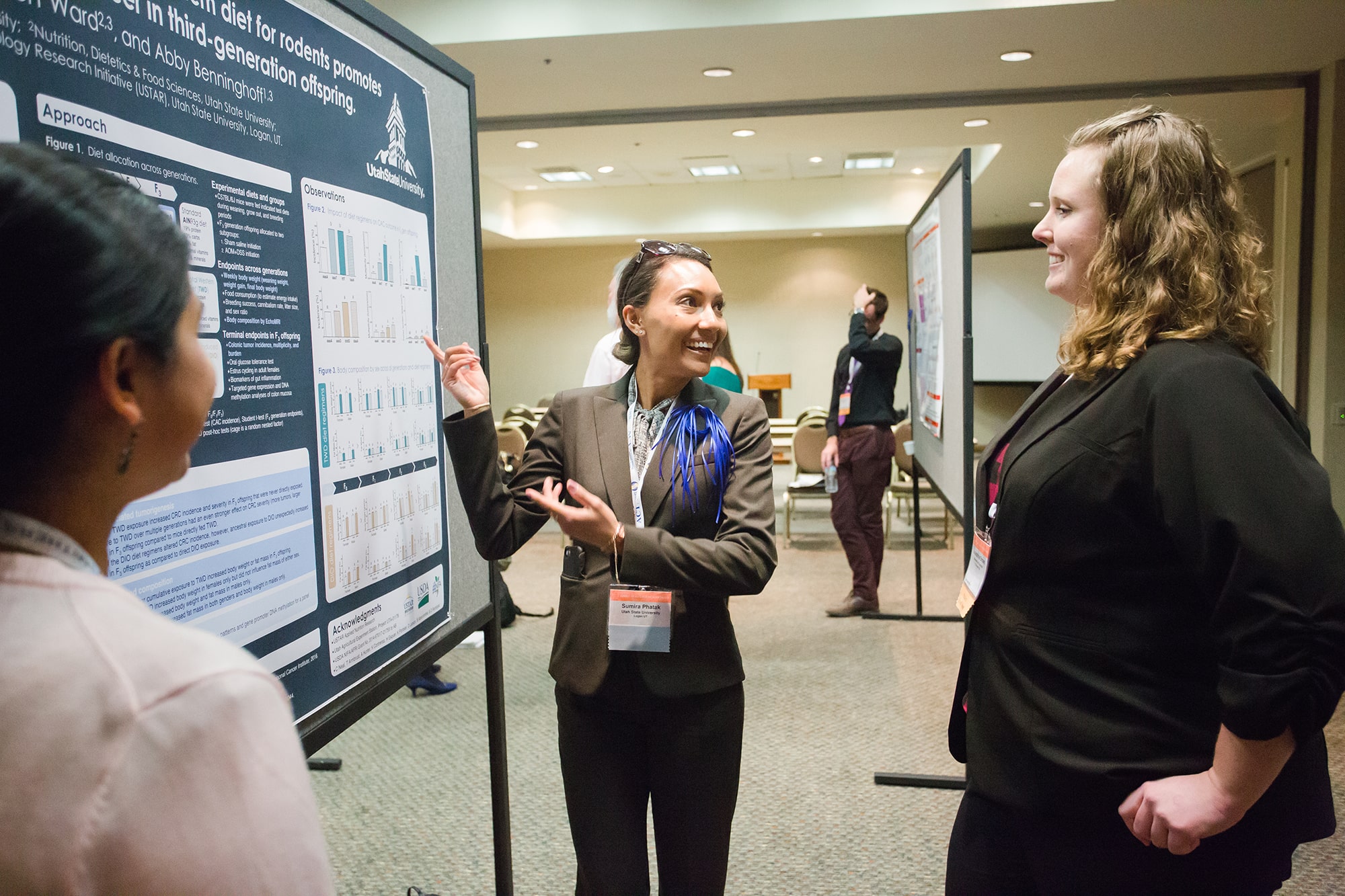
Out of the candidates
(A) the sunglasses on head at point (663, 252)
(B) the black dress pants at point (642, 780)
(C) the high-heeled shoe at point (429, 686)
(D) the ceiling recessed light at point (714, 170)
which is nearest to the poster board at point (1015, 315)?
(D) the ceiling recessed light at point (714, 170)

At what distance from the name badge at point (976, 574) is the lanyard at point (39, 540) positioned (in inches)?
42.7

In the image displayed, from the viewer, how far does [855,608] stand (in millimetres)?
4828

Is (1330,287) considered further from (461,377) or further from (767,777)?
(461,377)

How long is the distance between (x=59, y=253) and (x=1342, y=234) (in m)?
5.83

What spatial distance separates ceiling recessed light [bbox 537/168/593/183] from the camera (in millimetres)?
9422

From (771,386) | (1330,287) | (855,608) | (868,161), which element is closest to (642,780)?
(855,608)

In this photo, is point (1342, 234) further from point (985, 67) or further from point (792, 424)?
point (792, 424)

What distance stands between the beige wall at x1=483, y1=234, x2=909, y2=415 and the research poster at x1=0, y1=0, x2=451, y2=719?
1041 centimetres

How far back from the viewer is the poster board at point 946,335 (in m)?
2.75

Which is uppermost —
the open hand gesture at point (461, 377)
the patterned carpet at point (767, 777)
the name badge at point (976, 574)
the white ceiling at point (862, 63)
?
the white ceiling at point (862, 63)

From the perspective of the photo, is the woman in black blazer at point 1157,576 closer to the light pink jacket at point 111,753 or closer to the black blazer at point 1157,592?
the black blazer at point 1157,592

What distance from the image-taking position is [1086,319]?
115 cm

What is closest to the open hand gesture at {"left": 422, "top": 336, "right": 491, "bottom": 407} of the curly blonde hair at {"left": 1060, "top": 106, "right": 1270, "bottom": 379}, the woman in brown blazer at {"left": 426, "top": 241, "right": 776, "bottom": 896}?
the woman in brown blazer at {"left": 426, "top": 241, "right": 776, "bottom": 896}

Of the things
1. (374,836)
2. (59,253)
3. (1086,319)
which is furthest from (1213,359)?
(374,836)
